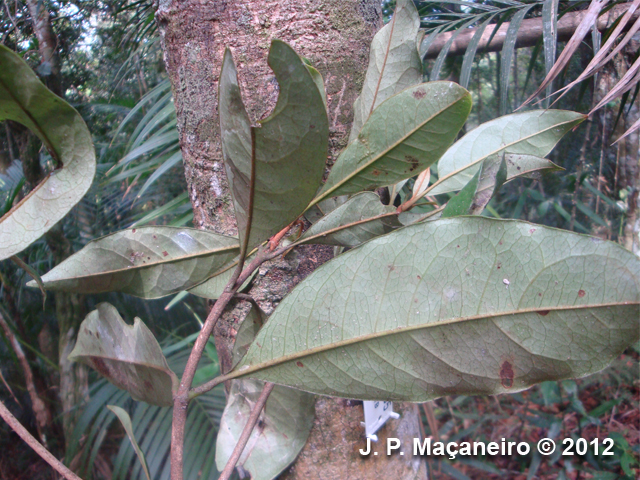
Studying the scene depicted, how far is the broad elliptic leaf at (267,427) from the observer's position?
338 millimetres

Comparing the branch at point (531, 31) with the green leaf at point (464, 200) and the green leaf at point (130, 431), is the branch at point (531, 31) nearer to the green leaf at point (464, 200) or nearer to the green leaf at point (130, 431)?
the green leaf at point (464, 200)

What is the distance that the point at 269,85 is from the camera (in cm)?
34

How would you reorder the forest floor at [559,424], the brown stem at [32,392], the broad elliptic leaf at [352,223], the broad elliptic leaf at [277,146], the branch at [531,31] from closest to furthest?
the broad elliptic leaf at [277,146], the broad elliptic leaf at [352,223], the brown stem at [32,392], the branch at [531,31], the forest floor at [559,424]

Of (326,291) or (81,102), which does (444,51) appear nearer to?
(326,291)

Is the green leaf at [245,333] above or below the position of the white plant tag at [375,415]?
above

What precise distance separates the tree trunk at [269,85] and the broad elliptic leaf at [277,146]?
0.43 feet

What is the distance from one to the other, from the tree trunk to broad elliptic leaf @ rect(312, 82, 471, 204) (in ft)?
0.34

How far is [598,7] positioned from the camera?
673 mm

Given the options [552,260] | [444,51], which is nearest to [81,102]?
[444,51]

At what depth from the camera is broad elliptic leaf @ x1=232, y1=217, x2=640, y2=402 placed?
0.66 ft

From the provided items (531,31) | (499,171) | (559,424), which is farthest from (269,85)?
(559,424)

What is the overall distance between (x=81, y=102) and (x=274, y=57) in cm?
168

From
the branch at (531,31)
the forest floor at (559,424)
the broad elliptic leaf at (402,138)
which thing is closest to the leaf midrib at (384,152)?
the broad elliptic leaf at (402,138)

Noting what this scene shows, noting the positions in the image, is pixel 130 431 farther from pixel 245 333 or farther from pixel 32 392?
pixel 32 392
